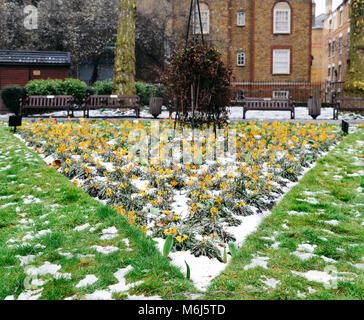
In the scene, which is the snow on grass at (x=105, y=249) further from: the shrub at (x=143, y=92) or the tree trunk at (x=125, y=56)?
the shrub at (x=143, y=92)

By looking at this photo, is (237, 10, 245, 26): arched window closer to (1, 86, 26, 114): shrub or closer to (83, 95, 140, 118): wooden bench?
(83, 95, 140, 118): wooden bench

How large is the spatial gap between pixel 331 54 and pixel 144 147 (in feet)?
140

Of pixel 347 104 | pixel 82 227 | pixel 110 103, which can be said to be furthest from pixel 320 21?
pixel 82 227

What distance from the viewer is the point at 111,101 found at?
719 inches

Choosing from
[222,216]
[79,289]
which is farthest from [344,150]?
[79,289]

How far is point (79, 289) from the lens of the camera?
2.77 meters

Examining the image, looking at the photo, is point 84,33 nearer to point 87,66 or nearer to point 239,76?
point 87,66

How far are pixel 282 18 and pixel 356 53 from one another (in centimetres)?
1336

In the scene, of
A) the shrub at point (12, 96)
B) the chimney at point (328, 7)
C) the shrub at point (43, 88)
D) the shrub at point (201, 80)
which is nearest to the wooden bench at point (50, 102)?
the shrub at point (43, 88)

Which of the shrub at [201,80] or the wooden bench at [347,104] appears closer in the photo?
the shrub at [201,80]

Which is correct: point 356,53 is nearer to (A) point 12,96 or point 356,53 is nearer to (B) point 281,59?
(B) point 281,59

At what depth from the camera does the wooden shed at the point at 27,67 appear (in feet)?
78.8

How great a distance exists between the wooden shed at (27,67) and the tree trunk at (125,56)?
6288 millimetres
